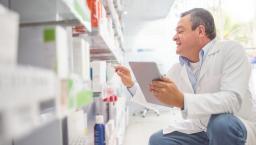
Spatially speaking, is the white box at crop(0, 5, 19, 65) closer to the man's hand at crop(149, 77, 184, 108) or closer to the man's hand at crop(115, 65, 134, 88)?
the man's hand at crop(149, 77, 184, 108)

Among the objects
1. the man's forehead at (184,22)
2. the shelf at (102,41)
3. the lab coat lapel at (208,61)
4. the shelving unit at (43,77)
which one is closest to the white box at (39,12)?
the shelving unit at (43,77)

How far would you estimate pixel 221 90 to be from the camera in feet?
5.29

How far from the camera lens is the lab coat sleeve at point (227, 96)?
1.51 metres

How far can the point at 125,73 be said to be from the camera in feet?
6.65

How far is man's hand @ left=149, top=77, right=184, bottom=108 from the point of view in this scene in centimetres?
148

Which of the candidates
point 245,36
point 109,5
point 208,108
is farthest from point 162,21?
point 208,108

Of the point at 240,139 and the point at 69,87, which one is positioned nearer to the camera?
the point at 69,87

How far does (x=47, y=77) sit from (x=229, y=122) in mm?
1263

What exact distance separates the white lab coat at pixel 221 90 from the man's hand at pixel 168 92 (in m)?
0.04

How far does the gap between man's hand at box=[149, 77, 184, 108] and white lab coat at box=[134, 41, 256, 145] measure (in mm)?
45

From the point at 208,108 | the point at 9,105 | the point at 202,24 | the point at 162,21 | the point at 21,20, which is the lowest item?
the point at 208,108

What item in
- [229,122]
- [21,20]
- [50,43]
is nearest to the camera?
[50,43]

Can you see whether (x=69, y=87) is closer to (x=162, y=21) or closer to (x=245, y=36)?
(x=245, y=36)

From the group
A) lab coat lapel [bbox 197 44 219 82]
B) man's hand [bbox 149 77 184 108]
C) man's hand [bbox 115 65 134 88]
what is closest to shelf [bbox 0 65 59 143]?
man's hand [bbox 149 77 184 108]
